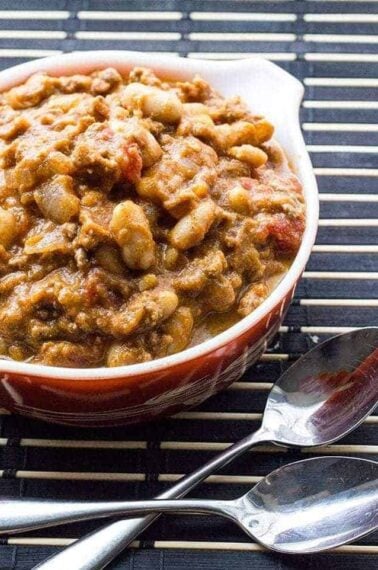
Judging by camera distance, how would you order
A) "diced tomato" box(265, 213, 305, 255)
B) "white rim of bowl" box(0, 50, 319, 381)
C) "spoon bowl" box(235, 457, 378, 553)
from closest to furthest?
"white rim of bowl" box(0, 50, 319, 381) → "spoon bowl" box(235, 457, 378, 553) → "diced tomato" box(265, 213, 305, 255)

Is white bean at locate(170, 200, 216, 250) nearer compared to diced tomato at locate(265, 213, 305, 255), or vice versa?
white bean at locate(170, 200, 216, 250)

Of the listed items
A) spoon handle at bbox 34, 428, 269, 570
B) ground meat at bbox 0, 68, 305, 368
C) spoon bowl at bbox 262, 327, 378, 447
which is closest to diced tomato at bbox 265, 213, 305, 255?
ground meat at bbox 0, 68, 305, 368

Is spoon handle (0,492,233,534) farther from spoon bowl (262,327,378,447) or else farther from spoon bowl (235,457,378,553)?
spoon bowl (262,327,378,447)

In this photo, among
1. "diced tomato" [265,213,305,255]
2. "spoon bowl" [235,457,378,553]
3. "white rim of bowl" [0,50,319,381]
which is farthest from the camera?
"diced tomato" [265,213,305,255]

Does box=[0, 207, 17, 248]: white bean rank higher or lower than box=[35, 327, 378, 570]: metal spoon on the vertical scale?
higher

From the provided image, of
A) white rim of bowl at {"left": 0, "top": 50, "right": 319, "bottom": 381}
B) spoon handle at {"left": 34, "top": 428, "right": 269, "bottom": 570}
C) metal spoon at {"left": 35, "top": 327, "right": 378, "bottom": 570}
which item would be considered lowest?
spoon handle at {"left": 34, "top": 428, "right": 269, "bottom": 570}

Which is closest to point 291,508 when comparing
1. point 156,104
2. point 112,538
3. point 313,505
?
point 313,505

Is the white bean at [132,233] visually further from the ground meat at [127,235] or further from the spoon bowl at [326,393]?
the spoon bowl at [326,393]
